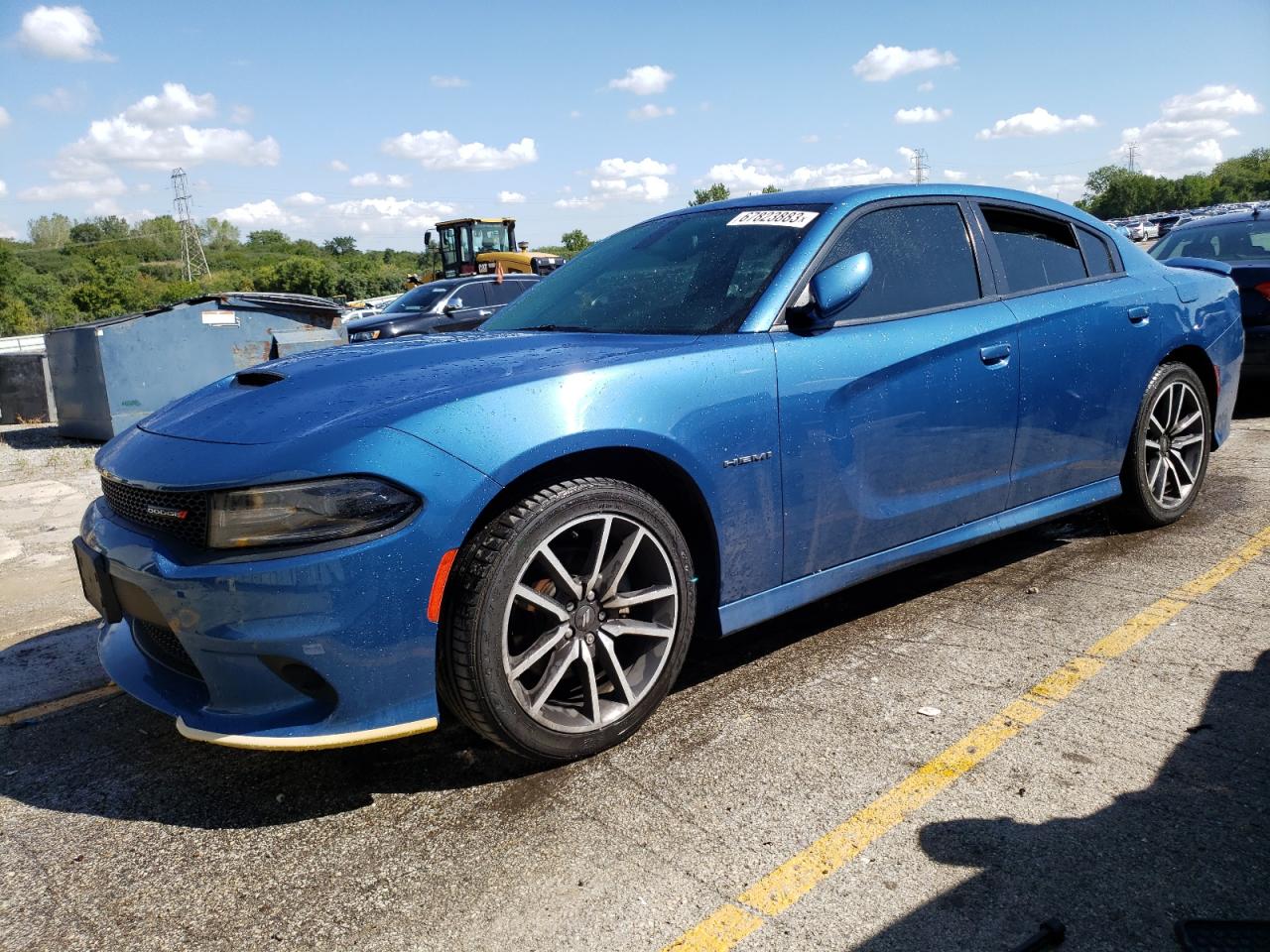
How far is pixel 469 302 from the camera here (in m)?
13.5

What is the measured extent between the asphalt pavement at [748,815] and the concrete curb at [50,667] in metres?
0.19

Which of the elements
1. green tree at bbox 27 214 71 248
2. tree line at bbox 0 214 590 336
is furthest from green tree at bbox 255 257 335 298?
green tree at bbox 27 214 71 248

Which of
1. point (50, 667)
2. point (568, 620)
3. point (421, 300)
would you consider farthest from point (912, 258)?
point (421, 300)

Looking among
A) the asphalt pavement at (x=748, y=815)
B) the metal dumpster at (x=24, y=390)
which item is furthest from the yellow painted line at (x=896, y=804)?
the metal dumpster at (x=24, y=390)

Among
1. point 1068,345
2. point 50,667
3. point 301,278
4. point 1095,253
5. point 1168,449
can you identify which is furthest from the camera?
point 301,278

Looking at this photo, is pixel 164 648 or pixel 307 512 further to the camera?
pixel 164 648

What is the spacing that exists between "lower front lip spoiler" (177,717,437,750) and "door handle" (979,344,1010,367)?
2314 millimetres

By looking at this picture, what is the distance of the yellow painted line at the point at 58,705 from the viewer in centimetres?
315

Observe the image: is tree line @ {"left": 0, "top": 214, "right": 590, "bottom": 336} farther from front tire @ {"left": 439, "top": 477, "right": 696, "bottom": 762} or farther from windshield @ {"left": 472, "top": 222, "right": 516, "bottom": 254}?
front tire @ {"left": 439, "top": 477, "right": 696, "bottom": 762}

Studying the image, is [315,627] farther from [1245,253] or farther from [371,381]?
[1245,253]

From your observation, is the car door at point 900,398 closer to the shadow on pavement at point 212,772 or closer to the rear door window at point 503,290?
the shadow on pavement at point 212,772

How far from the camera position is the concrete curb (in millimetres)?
3352

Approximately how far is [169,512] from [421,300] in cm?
1140

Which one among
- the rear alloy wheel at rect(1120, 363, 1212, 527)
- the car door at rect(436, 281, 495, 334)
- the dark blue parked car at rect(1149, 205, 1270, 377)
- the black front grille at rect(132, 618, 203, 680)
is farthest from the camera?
the car door at rect(436, 281, 495, 334)
